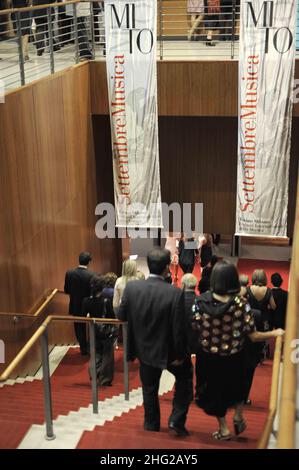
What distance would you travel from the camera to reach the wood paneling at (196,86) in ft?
28.7

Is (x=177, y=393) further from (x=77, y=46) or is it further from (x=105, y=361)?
(x=77, y=46)

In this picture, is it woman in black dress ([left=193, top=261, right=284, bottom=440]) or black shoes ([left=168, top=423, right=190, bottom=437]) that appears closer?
woman in black dress ([left=193, top=261, right=284, bottom=440])

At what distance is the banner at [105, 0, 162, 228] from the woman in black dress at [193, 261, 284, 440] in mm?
5413

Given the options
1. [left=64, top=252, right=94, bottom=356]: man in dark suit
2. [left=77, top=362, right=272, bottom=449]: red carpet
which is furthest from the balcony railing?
[left=77, top=362, right=272, bottom=449]: red carpet

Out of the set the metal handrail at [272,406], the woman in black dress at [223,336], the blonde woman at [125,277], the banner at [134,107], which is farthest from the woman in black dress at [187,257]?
the woman in black dress at [223,336]

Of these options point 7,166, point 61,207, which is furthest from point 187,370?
point 61,207

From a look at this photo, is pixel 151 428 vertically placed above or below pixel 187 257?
above

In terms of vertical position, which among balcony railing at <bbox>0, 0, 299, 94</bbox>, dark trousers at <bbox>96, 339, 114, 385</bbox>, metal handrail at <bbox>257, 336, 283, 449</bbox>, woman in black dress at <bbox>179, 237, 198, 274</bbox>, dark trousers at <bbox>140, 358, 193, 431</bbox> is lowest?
woman in black dress at <bbox>179, 237, 198, 274</bbox>

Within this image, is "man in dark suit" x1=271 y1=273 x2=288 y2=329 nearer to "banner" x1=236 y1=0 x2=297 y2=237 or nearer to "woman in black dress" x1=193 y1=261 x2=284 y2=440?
"woman in black dress" x1=193 y1=261 x2=284 y2=440

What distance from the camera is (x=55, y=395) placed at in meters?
6.07

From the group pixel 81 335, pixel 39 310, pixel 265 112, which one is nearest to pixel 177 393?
pixel 39 310

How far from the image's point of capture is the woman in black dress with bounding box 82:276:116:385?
6262 millimetres
